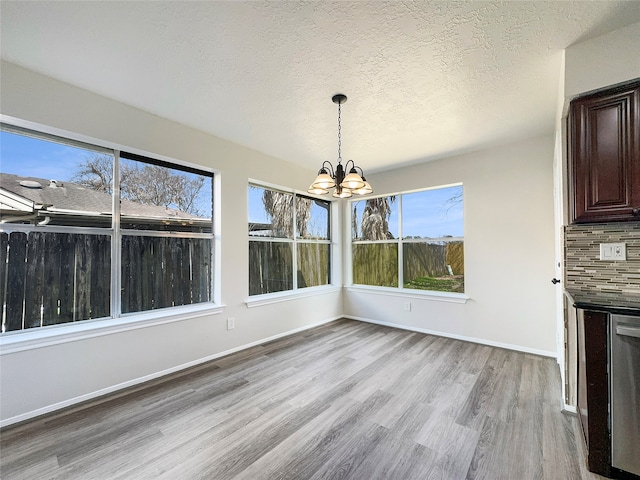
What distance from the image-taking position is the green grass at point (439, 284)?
4020mm

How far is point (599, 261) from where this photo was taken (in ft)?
6.75

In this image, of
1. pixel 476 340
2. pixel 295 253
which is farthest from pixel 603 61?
pixel 295 253

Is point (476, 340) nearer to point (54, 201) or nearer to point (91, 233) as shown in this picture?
point (91, 233)

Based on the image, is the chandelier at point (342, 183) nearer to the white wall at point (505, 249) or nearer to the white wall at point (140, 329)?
the white wall at point (140, 329)

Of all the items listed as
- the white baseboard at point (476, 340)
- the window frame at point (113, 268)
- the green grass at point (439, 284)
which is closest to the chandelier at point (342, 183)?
the window frame at point (113, 268)

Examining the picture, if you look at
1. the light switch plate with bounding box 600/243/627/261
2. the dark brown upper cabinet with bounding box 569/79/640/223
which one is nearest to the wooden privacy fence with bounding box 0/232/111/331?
the dark brown upper cabinet with bounding box 569/79/640/223

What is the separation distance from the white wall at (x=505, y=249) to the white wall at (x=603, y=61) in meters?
1.75

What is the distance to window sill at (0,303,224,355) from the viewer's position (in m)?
2.09

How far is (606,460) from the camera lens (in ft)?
5.08

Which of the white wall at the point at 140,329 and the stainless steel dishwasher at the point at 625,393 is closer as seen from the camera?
the stainless steel dishwasher at the point at 625,393

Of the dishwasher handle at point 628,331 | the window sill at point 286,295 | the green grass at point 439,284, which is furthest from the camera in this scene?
the green grass at point 439,284

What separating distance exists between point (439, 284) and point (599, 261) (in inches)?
87.7

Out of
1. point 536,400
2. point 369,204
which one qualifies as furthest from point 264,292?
point 536,400

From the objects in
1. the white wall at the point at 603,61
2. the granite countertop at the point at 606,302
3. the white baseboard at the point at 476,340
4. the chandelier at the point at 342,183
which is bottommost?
the white baseboard at the point at 476,340
